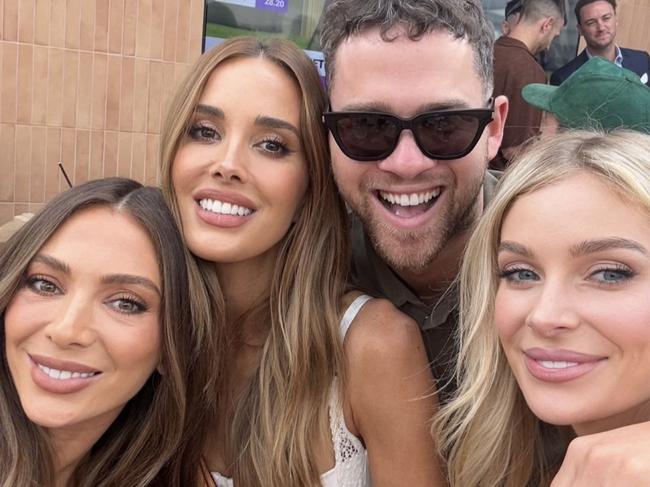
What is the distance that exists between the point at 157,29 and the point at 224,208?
8.87 ft

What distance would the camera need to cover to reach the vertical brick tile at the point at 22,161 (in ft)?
13.7

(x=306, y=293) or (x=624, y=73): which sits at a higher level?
(x=624, y=73)

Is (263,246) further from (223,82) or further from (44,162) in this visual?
(44,162)

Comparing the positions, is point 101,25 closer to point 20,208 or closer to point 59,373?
point 20,208

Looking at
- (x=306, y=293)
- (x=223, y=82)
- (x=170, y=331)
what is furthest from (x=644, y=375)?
(x=223, y=82)

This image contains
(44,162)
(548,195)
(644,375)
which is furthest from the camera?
(44,162)

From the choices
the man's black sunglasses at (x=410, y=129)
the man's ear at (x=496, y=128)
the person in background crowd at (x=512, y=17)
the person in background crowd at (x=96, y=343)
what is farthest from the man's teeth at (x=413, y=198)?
the person in background crowd at (x=512, y=17)

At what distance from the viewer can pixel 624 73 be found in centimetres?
219

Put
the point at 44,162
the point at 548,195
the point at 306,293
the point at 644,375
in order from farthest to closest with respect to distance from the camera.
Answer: the point at 44,162 < the point at 306,293 < the point at 548,195 < the point at 644,375

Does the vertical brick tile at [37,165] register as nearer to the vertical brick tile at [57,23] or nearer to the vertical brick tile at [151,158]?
the vertical brick tile at [57,23]

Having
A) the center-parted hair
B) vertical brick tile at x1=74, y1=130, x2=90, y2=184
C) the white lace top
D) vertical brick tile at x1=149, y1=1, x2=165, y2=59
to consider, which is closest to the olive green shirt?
the white lace top

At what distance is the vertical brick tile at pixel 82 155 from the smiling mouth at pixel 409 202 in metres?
2.58

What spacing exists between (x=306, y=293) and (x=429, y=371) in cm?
41

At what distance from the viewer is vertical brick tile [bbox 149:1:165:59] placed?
445cm
